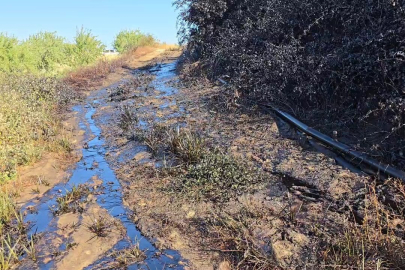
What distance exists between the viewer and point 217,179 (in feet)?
16.6

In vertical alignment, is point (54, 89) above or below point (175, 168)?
above

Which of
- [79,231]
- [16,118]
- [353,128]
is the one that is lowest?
[79,231]

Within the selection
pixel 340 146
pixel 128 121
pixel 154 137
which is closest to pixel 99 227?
pixel 154 137

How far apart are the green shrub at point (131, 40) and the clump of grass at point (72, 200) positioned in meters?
22.9

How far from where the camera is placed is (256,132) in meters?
6.80

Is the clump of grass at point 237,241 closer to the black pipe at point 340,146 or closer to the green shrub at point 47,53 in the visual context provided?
the black pipe at point 340,146

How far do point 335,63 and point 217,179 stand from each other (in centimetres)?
A: 301

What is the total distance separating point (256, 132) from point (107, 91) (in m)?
9.43

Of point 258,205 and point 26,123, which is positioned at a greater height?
point 26,123

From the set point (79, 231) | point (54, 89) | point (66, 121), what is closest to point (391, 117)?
point (79, 231)

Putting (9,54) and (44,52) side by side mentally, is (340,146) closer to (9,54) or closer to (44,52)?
(9,54)

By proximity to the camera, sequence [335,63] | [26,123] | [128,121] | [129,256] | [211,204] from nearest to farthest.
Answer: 1. [129,256]
2. [211,204]
3. [335,63]
4. [26,123]
5. [128,121]

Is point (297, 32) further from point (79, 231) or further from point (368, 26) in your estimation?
point (79, 231)

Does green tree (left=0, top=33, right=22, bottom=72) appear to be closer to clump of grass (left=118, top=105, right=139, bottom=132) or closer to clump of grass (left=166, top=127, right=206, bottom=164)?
clump of grass (left=118, top=105, right=139, bottom=132)
